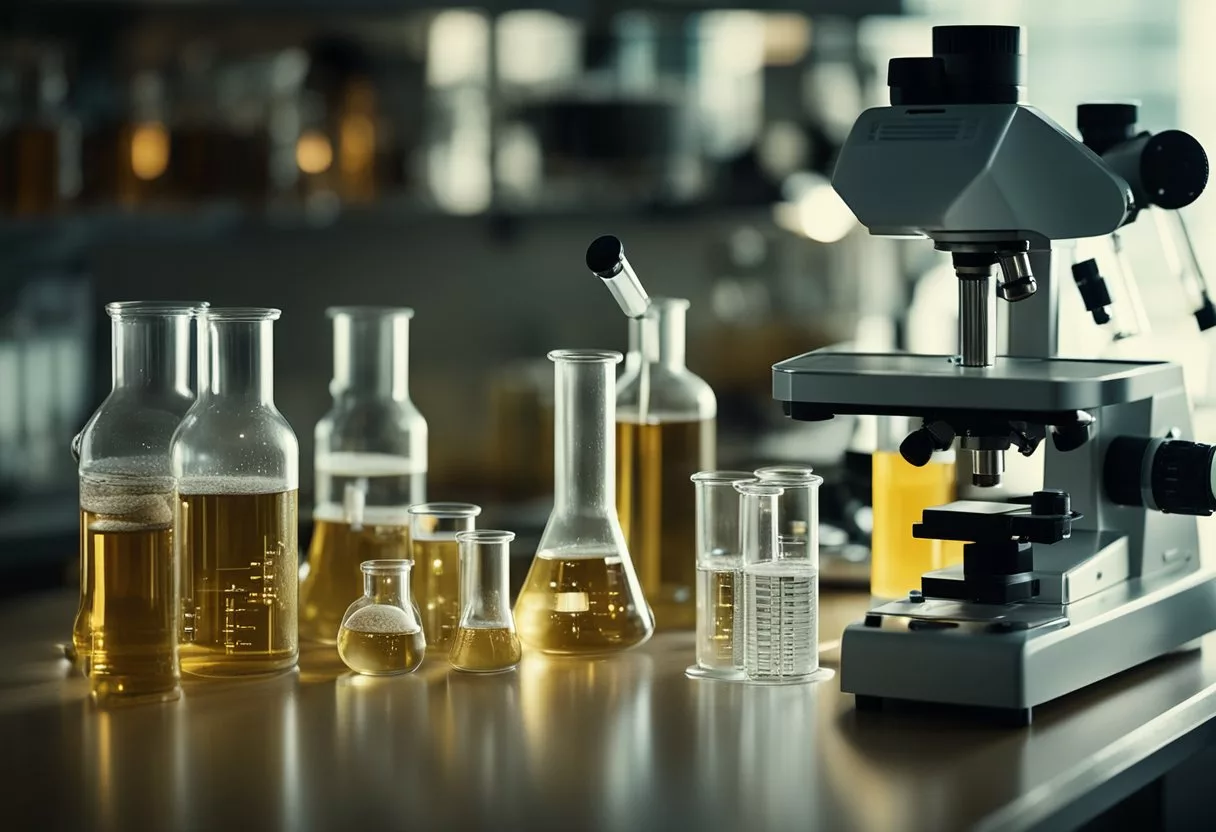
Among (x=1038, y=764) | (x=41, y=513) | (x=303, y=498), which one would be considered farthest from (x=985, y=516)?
(x=41, y=513)

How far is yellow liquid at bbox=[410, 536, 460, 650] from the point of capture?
4.94 feet

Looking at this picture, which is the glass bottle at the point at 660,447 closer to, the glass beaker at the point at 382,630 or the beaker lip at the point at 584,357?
the beaker lip at the point at 584,357

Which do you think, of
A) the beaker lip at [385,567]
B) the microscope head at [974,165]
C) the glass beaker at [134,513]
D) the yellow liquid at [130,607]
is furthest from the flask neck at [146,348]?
the microscope head at [974,165]

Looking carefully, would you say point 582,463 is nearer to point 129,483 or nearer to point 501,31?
point 129,483

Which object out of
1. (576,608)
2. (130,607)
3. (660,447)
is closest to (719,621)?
(576,608)

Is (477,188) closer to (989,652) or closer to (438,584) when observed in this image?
(438,584)

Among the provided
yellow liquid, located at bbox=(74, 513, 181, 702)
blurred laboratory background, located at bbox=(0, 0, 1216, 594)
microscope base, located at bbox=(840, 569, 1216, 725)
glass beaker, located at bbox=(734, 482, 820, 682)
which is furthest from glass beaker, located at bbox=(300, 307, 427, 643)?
blurred laboratory background, located at bbox=(0, 0, 1216, 594)

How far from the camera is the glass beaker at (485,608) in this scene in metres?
1.42

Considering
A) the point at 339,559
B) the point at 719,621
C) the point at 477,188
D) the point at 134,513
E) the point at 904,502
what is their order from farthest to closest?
the point at 477,188 → the point at 904,502 → the point at 339,559 → the point at 719,621 → the point at 134,513

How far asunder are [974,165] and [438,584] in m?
0.56

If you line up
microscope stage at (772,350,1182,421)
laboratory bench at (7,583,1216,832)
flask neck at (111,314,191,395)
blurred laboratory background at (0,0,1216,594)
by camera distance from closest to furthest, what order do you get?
1. laboratory bench at (7,583,1216,832)
2. microscope stage at (772,350,1182,421)
3. flask neck at (111,314,191,395)
4. blurred laboratory background at (0,0,1216,594)

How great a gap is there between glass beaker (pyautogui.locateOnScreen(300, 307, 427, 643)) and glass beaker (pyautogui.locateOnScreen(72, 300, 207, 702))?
0.67 feet

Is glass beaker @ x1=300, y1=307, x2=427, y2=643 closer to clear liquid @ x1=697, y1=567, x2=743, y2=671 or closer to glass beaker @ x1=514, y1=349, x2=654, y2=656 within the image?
glass beaker @ x1=514, y1=349, x2=654, y2=656

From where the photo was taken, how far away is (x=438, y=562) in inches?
59.4
